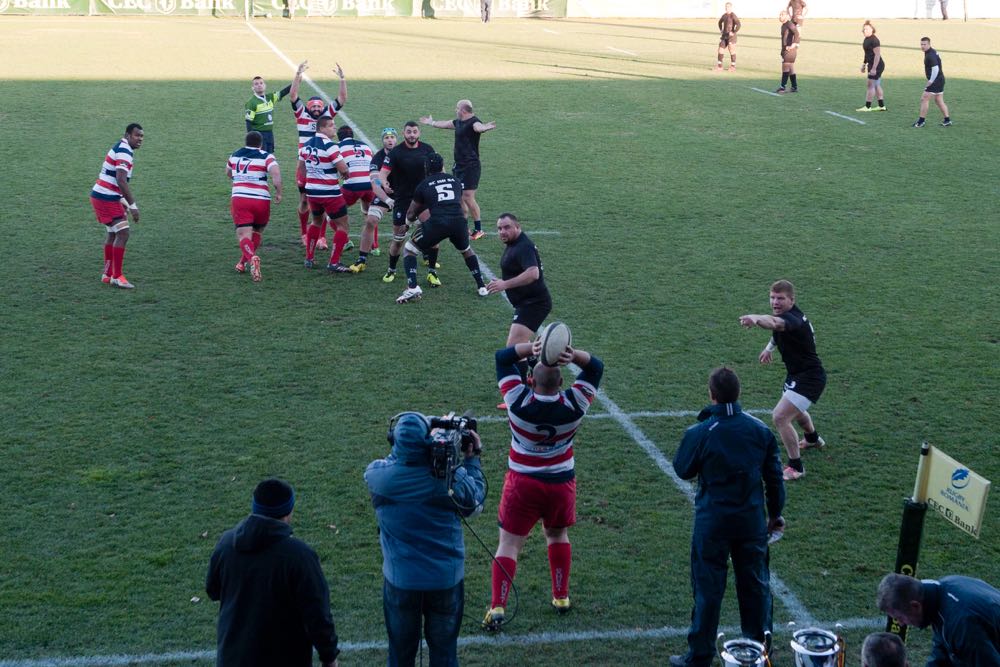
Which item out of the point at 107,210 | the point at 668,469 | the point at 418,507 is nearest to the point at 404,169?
the point at 107,210

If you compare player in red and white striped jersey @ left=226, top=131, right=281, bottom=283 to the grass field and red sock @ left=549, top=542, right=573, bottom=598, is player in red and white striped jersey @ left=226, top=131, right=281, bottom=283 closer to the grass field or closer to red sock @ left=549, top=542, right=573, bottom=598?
the grass field

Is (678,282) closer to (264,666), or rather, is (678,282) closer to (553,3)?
(264,666)

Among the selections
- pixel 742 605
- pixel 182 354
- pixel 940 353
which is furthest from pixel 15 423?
pixel 940 353

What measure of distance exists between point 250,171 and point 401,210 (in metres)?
2.17

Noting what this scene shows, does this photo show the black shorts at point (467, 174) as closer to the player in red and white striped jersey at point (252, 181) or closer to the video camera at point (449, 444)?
the player in red and white striped jersey at point (252, 181)

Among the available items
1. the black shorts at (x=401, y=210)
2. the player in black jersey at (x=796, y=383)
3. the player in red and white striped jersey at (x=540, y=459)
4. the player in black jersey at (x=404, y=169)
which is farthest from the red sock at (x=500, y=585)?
the black shorts at (x=401, y=210)

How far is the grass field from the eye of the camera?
773 centimetres

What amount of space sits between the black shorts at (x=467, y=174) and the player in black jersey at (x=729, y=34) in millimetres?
18069

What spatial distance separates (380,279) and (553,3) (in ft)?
130

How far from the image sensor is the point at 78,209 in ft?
60.1

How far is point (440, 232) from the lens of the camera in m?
13.8

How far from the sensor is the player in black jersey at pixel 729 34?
33312 millimetres

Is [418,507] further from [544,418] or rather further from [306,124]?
[306,124]

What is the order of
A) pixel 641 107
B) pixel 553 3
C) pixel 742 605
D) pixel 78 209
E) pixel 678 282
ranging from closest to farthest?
pixel 742 605 < pixel 678 282 < pixel 78 209 < pixel 641 107 < pixel 553 3
